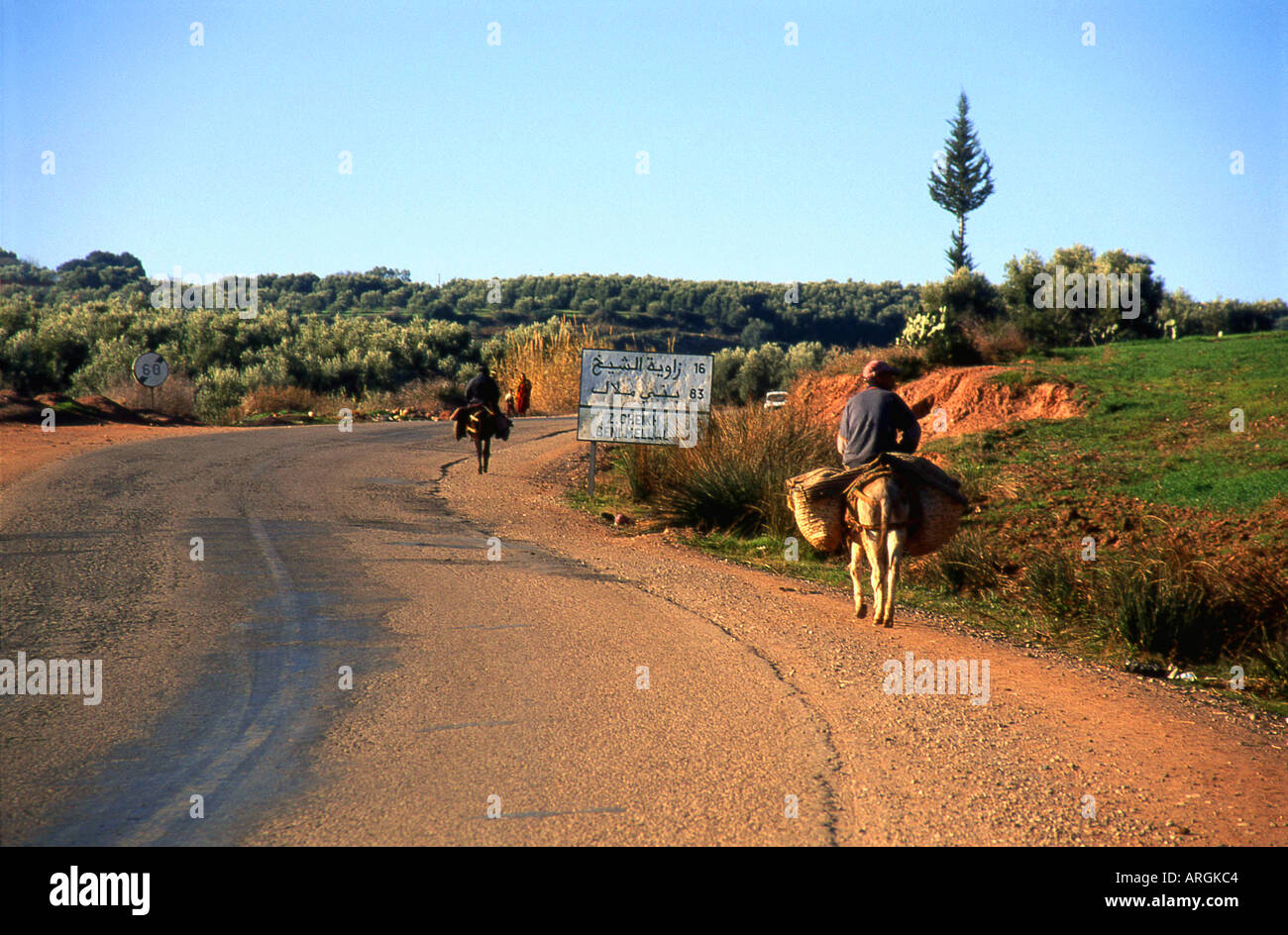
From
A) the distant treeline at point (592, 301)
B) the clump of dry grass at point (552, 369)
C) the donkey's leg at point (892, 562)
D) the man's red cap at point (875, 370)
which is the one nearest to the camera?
the donkey's leg at point (892, 562)

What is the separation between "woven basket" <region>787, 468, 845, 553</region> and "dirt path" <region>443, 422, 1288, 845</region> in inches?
28.5

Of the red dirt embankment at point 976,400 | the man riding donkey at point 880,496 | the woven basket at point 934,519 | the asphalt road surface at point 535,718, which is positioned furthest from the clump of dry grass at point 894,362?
the asphalt road surface at point 535,718

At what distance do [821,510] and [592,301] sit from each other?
81041mm

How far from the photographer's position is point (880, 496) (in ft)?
26.5

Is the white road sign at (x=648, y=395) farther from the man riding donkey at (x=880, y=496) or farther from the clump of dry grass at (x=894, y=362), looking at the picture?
the clump of dry grass at (x=894, y=362)

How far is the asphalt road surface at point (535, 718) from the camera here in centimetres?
432

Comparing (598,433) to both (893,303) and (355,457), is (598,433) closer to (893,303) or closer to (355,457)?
(355,457)

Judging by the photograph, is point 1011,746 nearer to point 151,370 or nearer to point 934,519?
point 934,519

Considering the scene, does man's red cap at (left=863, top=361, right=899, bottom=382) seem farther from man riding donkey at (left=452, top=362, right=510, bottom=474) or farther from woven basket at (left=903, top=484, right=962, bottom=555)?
man riding donkey at (left=452, top=362, right=510, bottom=474)

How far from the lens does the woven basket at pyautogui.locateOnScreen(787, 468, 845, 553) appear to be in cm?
855

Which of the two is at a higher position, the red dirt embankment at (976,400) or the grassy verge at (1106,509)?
the red dirt embankment at (976,400)

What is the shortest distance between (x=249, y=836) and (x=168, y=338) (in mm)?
41132

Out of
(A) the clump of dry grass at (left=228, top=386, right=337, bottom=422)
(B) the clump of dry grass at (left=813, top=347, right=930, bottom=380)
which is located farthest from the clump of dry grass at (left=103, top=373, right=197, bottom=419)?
(B) the clump of dry grass at (left=813, top=347, right=930, bottom=380)

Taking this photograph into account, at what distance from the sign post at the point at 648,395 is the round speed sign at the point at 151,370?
1814 centimetres
